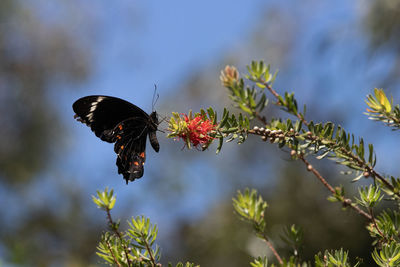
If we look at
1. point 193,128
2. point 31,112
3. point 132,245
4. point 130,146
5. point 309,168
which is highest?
point 31,112

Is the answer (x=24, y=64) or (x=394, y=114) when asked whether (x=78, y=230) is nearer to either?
(x=24, y=64)

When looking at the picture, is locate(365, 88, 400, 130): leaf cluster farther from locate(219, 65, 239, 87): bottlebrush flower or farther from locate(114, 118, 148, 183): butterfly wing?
locate(114, 118, 148, 183): butterfly wing

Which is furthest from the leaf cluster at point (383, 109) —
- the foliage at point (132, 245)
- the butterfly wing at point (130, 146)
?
the butterfly wing at point (130, 146)

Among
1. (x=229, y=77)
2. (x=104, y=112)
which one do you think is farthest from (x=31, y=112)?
(x=229, y=77)

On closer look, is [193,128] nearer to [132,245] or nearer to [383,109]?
[132,245]

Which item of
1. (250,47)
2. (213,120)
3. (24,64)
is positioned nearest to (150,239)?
(213,120)

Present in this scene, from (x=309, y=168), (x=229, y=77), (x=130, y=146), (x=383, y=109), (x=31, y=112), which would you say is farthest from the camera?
(x=31, y=112)

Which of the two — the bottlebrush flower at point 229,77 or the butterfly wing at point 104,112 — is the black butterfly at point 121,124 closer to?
the butterfly wing at point 104,112
